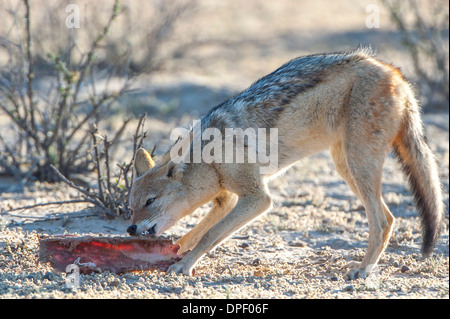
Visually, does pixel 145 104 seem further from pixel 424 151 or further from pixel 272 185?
pixel 424 151

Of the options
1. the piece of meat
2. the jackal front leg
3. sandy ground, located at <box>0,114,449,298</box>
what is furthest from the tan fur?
sandy ground, located at <box>0,114,449,298</box>

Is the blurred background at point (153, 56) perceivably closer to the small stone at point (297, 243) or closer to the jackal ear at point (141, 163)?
the jackal ear at point (141, 163)

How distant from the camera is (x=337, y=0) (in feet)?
89.6

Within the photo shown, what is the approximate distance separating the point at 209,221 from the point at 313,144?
3.91 feet

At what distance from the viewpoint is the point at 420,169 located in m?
5.66

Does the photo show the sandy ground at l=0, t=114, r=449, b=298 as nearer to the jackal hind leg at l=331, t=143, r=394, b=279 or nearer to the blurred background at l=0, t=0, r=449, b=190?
the jackal hind leg at l=331, t=143, r=394, b=279

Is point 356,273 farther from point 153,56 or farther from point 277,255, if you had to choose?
point 153,56

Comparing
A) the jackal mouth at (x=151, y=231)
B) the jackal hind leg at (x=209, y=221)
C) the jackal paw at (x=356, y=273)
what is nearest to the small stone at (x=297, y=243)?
the jackal hind leg at (x=209, y=221)

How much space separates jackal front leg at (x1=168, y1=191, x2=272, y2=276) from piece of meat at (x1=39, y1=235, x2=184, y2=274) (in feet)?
0.86

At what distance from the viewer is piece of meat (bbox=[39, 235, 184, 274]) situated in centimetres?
505

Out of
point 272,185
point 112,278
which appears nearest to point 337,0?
point 272,185

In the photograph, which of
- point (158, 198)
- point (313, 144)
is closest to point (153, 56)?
point (313, 144)

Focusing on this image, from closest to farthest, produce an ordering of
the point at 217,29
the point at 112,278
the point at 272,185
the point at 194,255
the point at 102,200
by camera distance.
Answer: the point at 112,278 < the point at 194,255 < the point at 102,200 < the point at 272,185 < the point at 217,29
